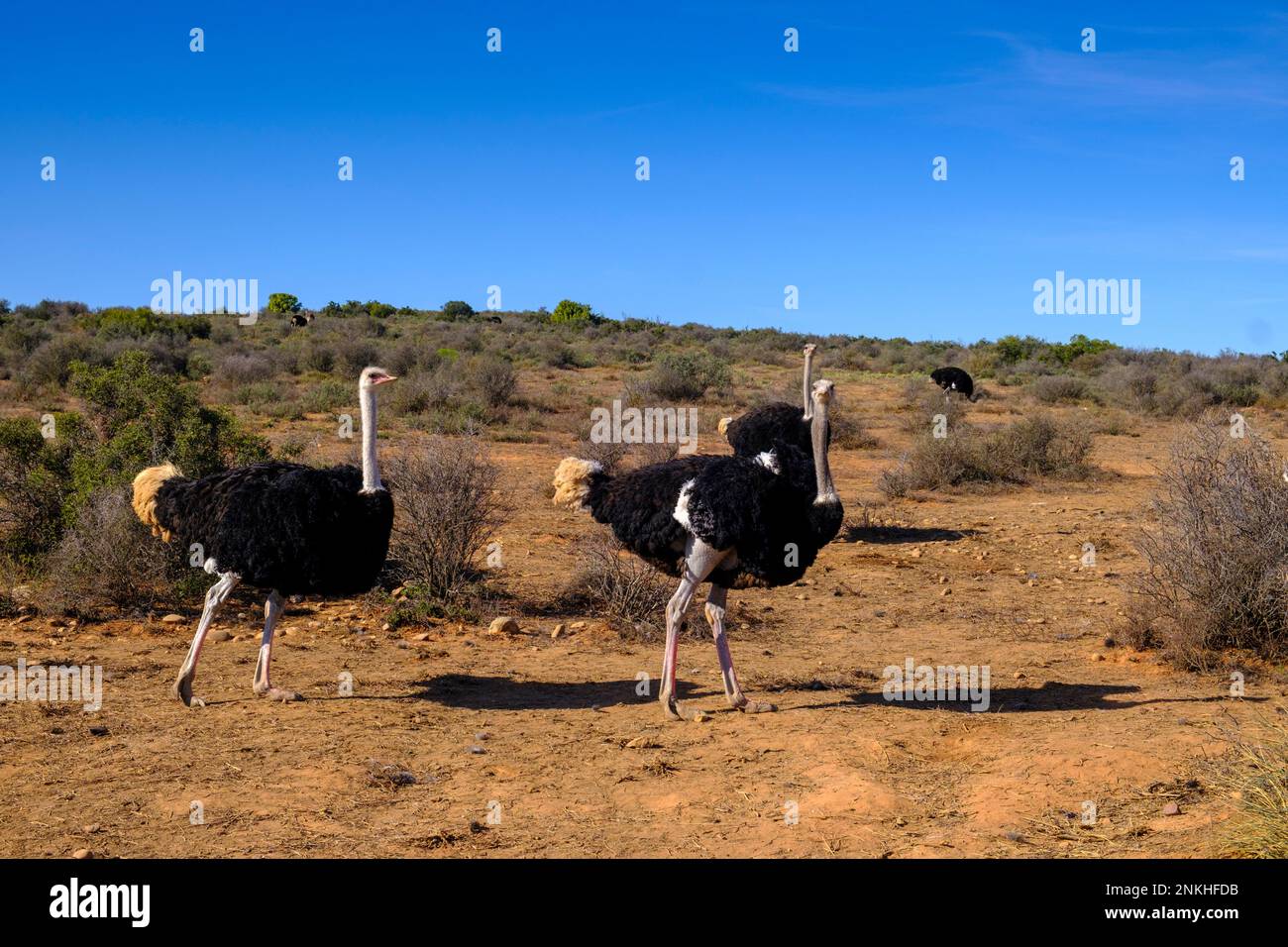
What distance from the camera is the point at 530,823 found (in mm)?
5160

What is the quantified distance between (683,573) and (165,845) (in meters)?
3.09

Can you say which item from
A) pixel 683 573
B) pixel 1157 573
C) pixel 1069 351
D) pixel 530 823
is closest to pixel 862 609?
pixel 1157 573

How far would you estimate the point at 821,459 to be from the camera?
22.3 ft

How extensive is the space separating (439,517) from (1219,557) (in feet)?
18.8

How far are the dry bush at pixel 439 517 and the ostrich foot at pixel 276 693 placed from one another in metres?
2.39

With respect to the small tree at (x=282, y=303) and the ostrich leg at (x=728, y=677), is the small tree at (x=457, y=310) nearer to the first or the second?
the small tree at (x=282, y=303)

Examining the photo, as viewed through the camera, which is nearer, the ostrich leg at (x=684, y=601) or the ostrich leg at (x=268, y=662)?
the ostrich leg at (x=684, y=601)

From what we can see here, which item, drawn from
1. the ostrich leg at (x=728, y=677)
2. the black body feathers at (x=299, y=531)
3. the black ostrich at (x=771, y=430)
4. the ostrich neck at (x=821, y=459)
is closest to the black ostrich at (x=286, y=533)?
the black body feathers at (x=299, y=531)

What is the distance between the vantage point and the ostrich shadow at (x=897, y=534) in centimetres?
1280

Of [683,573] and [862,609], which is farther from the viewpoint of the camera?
[862,609]

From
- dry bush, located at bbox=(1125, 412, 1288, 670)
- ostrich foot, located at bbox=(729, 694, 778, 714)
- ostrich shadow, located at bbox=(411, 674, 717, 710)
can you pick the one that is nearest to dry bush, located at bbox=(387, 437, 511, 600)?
ostrich shadow, located at bbox=(411, 674, 717, 710)

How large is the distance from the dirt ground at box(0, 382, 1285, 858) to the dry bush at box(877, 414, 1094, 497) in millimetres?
6031
